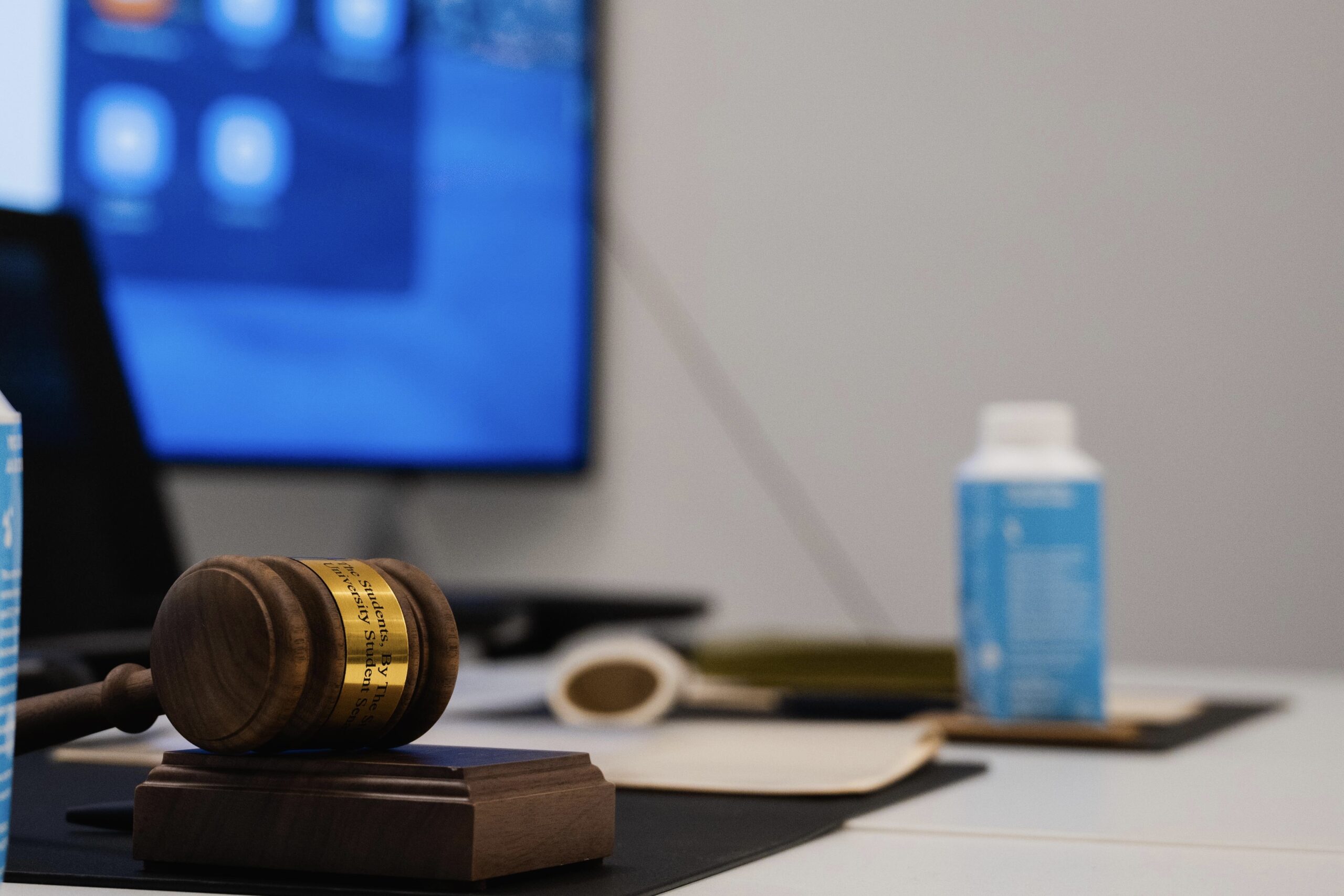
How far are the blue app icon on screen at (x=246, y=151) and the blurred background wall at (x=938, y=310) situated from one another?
0.98ft

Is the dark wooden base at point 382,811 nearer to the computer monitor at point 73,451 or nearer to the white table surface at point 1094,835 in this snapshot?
the white table surface at point 1094,835

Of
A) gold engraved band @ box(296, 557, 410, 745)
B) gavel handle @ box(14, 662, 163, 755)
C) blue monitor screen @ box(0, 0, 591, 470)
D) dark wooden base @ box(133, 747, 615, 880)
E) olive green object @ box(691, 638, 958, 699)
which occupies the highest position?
blue monitor screen @ box(0, 0, 591, 470)

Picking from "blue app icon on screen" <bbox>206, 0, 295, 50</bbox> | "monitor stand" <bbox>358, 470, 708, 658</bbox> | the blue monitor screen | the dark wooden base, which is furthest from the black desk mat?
"blue app icon on screen" <bbox>206, 0, 295, 50</bbox>

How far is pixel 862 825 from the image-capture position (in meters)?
0.56

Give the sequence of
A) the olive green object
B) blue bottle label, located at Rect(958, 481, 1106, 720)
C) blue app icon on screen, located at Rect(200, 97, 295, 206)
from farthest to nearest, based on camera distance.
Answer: blue app icon on screen, located at Rect(200, 97, 295, 206), the olive green object, blue bottle label, located at Rect(958, 481, 1106, 720)

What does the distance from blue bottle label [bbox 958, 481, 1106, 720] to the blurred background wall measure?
98 cm

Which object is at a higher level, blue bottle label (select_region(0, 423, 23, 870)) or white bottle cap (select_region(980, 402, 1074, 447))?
white bottle cap (select_region(980, 402, 1074, 447))

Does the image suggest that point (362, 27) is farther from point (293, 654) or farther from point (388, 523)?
point (293, 654)

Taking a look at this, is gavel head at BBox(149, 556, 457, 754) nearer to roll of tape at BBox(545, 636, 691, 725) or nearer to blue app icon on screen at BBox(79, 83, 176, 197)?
roll of tape at BBox(545, 636, 691, 725)

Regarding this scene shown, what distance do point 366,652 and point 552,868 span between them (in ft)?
0.27

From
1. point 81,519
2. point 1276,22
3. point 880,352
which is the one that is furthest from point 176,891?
point 1276,22

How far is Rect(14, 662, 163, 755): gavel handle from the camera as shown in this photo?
0.46 m

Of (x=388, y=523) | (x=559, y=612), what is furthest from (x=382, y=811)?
(x=388, y=523)

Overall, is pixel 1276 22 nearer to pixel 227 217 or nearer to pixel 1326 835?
pixel 227 217
